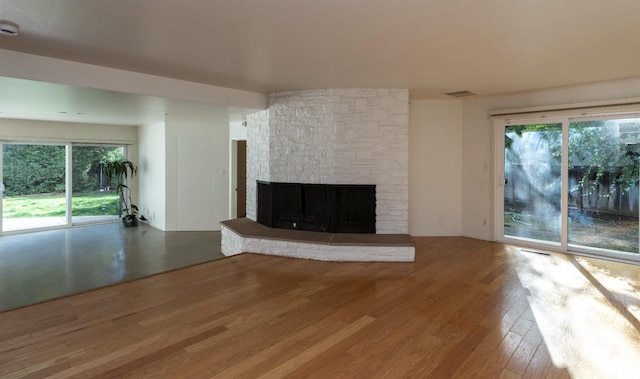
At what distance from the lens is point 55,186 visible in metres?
7.73

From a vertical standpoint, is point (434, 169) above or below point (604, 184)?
above

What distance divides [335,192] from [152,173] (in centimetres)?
516

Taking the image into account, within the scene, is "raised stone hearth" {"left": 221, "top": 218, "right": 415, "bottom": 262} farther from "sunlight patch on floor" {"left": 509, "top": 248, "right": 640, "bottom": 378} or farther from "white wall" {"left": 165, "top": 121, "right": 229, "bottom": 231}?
"white wall" {"left": 165, "top": 121, "right": 229, "bottom": 231}

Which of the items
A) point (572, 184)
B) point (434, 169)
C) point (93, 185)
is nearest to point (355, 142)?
point (434, 169)

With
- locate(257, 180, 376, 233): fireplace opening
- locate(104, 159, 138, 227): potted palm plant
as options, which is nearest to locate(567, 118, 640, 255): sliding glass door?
locate(257, 180, 376, 233): fireplace opening

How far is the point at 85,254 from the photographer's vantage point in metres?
5.48

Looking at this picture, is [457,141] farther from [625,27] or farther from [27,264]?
[27,264]

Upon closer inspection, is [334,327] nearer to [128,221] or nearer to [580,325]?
[580,325]

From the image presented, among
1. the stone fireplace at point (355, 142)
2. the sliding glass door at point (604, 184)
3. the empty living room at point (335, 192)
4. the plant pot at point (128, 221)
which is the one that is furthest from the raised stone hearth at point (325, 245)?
the plant pot at point (128, 221)

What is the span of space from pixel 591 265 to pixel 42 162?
1032 centimetres

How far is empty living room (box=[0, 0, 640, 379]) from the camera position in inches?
94.0

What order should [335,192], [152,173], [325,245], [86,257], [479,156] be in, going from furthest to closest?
[152,173] < [479,156] < [86,257] < [335,192] < [325,245]

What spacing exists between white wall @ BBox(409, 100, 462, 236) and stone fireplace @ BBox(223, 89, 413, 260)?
3.44 ft

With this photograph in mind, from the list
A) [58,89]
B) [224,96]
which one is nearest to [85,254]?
[58,89]
